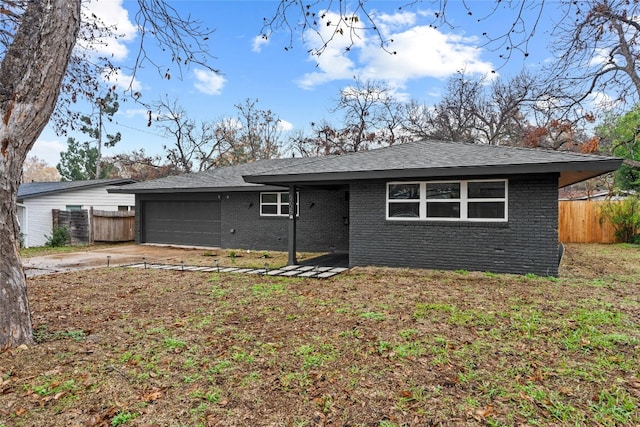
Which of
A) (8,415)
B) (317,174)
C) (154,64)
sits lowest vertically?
(8,415)

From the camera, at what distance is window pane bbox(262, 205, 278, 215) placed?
46.0 ft

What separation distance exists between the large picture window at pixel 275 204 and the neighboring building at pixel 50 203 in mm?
10165

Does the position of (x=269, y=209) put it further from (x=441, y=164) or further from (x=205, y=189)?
(x=441, y=164)

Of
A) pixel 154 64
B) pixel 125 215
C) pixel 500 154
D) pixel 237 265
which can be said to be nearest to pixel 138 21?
pixel 154 64

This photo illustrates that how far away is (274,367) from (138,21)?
16.9 ft

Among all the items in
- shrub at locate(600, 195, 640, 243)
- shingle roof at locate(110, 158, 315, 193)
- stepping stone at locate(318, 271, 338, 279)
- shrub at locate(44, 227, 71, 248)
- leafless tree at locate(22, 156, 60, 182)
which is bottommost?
stepping stone at locate(318, 271, 338, 279)

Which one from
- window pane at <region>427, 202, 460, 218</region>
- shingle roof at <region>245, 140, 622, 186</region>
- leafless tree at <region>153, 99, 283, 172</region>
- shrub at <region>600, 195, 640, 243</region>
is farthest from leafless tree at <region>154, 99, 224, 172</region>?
shrub at <region>600, 195, 640, 243</region>

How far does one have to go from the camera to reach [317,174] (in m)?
9.54

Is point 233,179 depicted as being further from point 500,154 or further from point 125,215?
point 500,154

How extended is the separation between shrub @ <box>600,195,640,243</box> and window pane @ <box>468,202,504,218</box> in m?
11.0

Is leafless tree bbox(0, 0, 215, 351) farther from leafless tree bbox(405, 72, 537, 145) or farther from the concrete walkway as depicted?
leafless tree bbox(405, 72, 537, 145)

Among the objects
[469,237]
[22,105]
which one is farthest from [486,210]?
[22,105]

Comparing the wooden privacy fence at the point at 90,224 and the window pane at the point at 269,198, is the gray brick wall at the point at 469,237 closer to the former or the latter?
the window pane at the point at 269,198

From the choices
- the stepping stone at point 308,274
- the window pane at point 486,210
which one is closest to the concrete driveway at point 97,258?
the stepping stone at point 308,274
